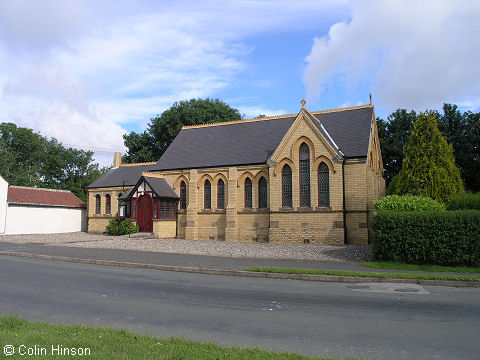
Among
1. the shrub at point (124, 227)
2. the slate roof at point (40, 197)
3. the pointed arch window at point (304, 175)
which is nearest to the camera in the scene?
the pointed arch window at point (304, 175)

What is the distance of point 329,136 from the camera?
26.7 metres

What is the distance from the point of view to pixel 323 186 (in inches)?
1013

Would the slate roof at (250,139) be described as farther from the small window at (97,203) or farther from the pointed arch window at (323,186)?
the small window at (97,203)

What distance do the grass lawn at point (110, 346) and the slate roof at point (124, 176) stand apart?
3148 cm

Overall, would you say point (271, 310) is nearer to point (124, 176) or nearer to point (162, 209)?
point (162, 209)

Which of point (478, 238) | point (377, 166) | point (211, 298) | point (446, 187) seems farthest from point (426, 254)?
point (377, 166)

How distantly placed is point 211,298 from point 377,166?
24820mm

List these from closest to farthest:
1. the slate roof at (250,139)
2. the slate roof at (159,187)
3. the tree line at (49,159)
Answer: the slate roof at (250,139)
the slate roof at (159,187)
the tree line at (49,159)

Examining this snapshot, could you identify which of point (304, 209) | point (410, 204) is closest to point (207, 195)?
point (304, 209)

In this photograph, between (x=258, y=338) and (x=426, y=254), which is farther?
(x=426, y=254)

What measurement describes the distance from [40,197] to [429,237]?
35.7 meters

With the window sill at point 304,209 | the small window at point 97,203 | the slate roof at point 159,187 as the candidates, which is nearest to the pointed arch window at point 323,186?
the window sill at point 304,209

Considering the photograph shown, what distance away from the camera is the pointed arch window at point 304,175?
26.2m

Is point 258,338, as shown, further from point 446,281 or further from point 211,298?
point 446,281
